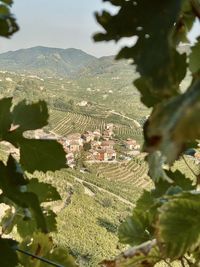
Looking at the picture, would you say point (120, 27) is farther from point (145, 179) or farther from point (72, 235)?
point (145, 179)

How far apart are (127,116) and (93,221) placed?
146 feet

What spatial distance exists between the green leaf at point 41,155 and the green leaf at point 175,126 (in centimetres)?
40

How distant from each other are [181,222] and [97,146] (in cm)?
6038

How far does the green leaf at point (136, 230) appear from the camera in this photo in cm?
96

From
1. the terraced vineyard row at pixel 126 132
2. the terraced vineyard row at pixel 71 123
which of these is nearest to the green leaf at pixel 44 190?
the terraced vineyard row at pixel 71 123

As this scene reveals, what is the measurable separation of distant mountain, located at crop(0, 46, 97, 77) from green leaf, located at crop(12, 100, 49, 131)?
165 m

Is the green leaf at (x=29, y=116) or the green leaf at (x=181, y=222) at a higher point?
the green leaf at (x=29, y=116)

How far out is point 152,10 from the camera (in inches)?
14.8

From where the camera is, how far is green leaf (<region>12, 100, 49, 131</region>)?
67cm

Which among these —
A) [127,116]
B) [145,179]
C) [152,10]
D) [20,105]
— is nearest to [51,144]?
[20,105]

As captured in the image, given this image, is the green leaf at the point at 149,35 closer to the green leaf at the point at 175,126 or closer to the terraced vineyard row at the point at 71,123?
the green leaf at the point at 175,126

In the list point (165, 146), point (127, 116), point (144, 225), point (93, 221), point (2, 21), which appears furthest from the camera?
point (127, 116)

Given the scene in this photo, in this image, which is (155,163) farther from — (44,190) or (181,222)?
(44,190)

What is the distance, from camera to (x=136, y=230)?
967mm
